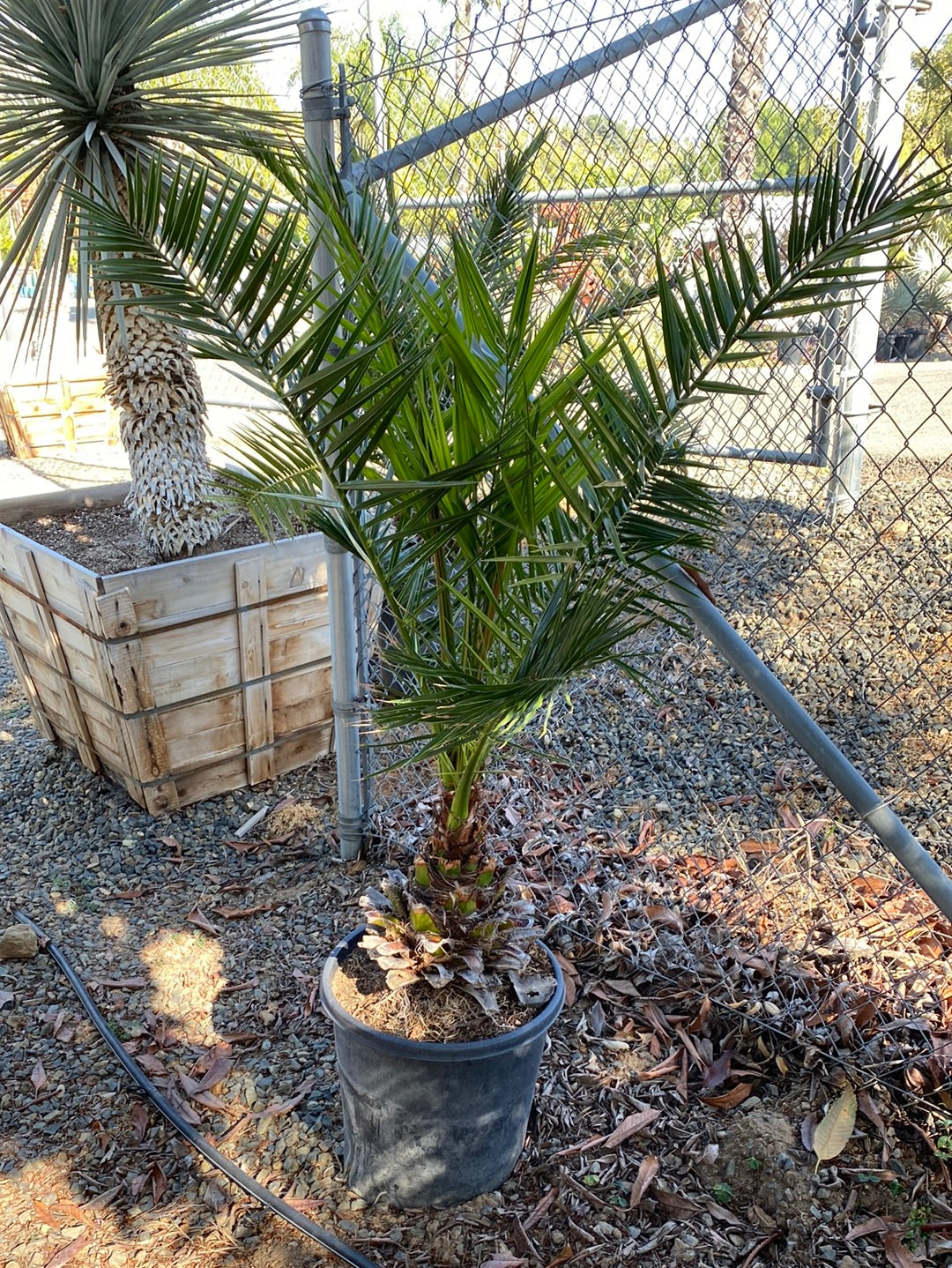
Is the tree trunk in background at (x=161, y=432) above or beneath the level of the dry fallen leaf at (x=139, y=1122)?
above

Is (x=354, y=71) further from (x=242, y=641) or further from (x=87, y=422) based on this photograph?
(x=87, y=422)

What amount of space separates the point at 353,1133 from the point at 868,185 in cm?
187

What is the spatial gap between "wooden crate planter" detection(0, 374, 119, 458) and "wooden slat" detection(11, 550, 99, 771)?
5516mm

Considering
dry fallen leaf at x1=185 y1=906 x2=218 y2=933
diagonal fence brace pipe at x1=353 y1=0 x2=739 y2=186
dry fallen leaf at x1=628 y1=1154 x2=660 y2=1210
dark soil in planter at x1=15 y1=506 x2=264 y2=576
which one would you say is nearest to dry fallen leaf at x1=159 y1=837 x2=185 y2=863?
dry fallen leaf at x1=185 y1=906 x2=218 y2=933

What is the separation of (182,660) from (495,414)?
6.29 ft

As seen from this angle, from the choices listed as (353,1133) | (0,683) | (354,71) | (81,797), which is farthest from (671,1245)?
(0,683)

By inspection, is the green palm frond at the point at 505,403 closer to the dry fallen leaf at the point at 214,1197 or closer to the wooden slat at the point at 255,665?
the dry fallen leaf at the point at 214,1197

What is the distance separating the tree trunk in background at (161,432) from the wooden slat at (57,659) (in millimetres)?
419

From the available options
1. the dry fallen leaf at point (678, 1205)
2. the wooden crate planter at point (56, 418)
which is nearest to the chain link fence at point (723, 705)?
the dry fallen leaf at point (678, 1205)

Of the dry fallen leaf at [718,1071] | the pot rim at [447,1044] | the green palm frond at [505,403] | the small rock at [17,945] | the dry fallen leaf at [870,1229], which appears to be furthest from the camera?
the small rock at [17,945]

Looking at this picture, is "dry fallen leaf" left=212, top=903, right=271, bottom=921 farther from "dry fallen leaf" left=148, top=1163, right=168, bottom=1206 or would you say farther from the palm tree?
the palm tree

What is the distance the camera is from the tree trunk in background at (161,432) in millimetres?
3244

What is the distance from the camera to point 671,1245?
1784 mm

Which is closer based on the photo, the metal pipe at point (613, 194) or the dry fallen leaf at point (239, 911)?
the metal pipe at point (613, 194)
